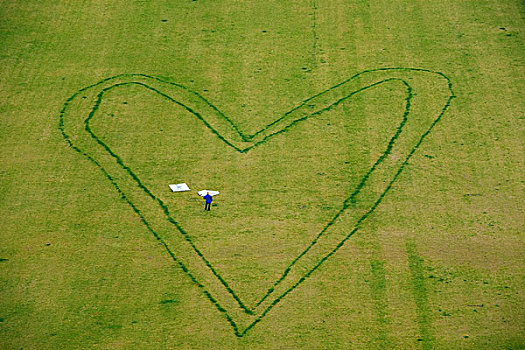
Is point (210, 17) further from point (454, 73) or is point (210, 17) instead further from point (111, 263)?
point (111, 263)

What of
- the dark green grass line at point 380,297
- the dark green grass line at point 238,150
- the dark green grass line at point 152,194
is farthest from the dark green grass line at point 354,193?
the dark green grass line at point 380,297

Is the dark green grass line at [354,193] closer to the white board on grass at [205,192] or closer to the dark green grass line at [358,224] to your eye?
the dark green grass line at [358,224]

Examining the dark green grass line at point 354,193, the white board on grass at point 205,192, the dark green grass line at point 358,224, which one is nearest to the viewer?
the dark green grass line at point 358,224

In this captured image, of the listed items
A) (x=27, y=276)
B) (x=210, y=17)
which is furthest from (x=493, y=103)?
(x=27, y=276)

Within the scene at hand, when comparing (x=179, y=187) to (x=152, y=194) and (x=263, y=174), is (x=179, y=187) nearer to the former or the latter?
(x=152, y=194)

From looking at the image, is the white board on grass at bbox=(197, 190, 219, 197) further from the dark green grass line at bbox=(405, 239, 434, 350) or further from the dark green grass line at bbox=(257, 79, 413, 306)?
the dark green grass line at bbox=(405, 239, 434, 350)

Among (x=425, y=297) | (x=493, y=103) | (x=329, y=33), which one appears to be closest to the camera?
(x=425, y=297)
